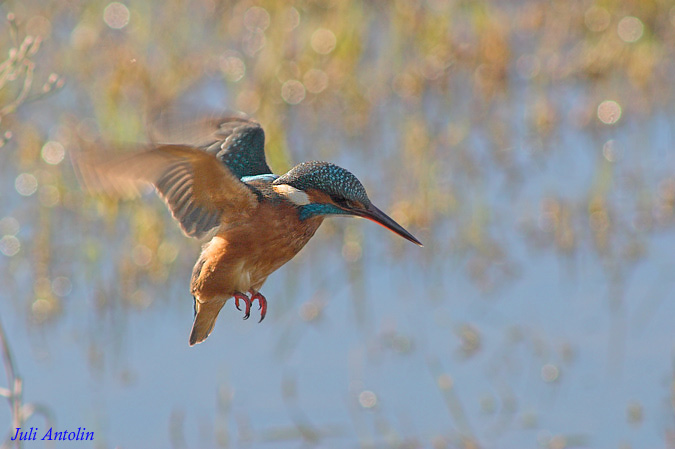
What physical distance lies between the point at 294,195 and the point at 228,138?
48cm

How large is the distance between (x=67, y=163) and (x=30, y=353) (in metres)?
1.02

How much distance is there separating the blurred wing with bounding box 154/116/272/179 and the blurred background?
0.17 ft

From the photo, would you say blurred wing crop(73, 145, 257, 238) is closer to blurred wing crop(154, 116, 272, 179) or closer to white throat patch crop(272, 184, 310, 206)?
white throat patch crop(272, 184, 310, 206)

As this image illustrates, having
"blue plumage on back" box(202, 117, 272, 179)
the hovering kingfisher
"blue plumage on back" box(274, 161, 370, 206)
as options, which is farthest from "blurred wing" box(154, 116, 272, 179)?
"blue plumage on back" box(274, 161, 370, 206)

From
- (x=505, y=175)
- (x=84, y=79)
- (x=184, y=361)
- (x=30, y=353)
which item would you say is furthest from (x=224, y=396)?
(x=84, y=79)

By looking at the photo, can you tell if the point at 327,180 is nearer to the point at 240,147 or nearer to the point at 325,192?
the point at 325,192

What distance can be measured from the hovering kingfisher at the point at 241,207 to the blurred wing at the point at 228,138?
8.2 inches

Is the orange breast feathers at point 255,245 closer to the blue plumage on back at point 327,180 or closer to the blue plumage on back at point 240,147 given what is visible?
the blue plumage on back at point 327,180

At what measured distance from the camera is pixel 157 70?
558 cm

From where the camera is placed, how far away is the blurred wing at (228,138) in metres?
2.74

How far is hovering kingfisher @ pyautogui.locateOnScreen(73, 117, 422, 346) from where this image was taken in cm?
226
